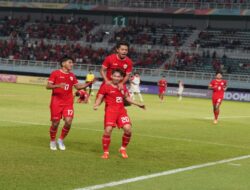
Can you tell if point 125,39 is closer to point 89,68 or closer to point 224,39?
point 89,68

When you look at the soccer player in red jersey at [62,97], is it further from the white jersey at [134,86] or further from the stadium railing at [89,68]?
the stadium railing at [89,68]

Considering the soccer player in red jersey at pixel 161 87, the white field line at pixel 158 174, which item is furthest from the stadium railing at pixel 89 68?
the white field line at pixel 158 174

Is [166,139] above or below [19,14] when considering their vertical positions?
below

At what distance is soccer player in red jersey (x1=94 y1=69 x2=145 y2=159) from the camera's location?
12406 mm

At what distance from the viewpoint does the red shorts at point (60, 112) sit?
13.4m

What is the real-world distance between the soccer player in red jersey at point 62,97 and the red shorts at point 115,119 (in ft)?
4.11

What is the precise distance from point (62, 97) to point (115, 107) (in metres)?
1.62

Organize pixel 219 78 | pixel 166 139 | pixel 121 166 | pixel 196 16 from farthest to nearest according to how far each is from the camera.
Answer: pixel 196 16 < pixel 219 78 < pixel 166 139 < pixel 121 166

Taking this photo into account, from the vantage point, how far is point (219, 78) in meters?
25.8

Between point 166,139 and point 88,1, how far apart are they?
196 ft

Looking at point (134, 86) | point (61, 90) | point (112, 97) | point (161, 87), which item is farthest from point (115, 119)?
point (161, 87)

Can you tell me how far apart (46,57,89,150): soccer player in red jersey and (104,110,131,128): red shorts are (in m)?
1.25

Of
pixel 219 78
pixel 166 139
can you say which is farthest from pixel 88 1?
pixel 166 139

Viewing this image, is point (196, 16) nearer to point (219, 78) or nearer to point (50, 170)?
point (219, 78)
